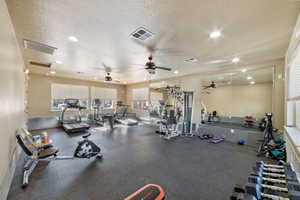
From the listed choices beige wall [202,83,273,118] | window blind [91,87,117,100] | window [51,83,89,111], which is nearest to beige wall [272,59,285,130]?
beige wall [202,83,273,118]

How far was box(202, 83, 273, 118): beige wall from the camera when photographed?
589cm

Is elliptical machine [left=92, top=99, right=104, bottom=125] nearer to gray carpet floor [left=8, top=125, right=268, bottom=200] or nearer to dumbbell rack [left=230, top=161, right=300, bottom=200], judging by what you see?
gray carpet floor [left=8, top=125, right=268, bottom=200]

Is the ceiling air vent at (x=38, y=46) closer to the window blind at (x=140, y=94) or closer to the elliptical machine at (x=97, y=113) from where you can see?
the elliptical machine at (x=97, y=113)

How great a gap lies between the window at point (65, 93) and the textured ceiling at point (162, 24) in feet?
18.5

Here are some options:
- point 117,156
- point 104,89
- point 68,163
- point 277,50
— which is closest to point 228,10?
point 277,50

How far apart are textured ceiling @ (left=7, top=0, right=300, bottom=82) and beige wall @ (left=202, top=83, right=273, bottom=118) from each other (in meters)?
3.19

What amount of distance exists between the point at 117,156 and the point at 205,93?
635 cm

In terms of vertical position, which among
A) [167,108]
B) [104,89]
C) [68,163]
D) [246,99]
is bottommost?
[68,163]

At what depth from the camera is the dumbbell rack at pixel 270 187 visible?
103cm

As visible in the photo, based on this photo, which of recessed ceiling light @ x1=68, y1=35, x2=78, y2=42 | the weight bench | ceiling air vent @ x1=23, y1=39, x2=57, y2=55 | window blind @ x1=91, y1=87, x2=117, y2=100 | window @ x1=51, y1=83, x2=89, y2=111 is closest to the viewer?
the weight bench

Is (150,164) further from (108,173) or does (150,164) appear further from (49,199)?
(49,199)

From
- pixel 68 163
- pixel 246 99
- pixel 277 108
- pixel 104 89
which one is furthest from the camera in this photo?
pixel 104 89

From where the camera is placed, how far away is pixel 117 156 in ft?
11.1

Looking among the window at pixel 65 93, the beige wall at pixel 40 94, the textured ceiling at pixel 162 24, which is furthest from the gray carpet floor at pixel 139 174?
the window at pixel 65 93
